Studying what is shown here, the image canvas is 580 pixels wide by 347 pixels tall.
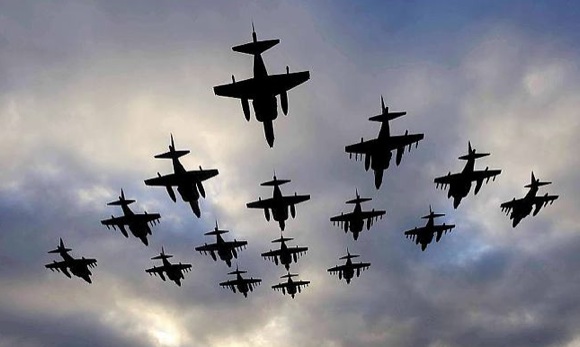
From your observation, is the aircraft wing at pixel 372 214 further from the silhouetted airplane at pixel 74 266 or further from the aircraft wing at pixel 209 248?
the silhouetted airplane at pixel 74 266

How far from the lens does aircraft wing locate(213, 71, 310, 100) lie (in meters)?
24.9

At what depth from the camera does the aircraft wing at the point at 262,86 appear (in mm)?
24891

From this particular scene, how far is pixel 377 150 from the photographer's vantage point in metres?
34.3

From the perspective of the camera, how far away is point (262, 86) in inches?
993

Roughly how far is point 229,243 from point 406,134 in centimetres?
2744

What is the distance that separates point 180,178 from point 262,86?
14.3m

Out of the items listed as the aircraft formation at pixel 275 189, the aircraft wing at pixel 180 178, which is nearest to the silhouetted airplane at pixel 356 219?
the aircraft formation at pixel 275 189

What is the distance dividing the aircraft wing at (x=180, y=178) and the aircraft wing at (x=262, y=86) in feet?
39.3

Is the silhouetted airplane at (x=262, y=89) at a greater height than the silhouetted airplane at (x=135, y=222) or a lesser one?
lesser

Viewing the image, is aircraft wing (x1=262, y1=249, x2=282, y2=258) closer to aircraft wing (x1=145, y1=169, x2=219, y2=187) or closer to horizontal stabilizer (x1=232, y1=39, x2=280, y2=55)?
aircraft wing (x1=145, y1=169, x2=219, y2=187)

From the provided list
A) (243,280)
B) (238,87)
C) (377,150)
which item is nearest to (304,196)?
(377,150)

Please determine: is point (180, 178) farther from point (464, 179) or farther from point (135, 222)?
point (464, 179)

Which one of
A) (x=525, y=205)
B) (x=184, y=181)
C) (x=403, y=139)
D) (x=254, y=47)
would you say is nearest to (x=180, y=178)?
(x=184, y=181)

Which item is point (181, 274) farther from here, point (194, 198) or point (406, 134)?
point (406, 134)
